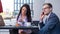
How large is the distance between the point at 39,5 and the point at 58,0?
2.15 ft

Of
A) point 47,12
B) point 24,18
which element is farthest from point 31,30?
point 47,12

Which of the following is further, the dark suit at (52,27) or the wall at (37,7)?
the wall at (37,7)

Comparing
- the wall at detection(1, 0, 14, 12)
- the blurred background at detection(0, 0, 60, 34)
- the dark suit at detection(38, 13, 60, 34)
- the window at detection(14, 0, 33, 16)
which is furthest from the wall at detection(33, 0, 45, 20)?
the dark suit at detection(38, 13, 60, 34)

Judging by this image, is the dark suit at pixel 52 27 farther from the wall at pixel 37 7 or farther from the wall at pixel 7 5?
the wall at pixel 7 5

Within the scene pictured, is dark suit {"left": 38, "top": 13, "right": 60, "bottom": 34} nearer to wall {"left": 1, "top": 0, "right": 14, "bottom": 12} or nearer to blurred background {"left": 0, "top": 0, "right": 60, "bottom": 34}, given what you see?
blurred background {"left": 0, "top": 0, "right": 60, "bottom": 34}

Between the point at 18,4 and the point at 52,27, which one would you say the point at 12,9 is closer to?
the point at 18,4

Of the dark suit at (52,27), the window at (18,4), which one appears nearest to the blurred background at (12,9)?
the window at (18,4)

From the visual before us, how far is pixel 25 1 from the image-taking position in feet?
21.4

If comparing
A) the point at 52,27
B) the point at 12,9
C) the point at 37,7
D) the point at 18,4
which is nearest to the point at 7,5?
the point at 12,9

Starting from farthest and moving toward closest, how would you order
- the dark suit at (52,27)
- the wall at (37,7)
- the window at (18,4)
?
1. the window at (18,4)
2. the wall at (37,7)
3. the dark suit at (52,27)

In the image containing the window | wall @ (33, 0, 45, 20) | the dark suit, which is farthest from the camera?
the window

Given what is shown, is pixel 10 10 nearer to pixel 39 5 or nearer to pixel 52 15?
pixel 39 5

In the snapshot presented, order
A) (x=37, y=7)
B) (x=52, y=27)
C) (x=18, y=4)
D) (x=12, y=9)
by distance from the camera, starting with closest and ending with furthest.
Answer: (x=52, y=27) < (x=37, y=7) < (x=12, y=9) < (x=18, y=4)

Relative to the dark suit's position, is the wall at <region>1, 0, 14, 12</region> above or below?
above
